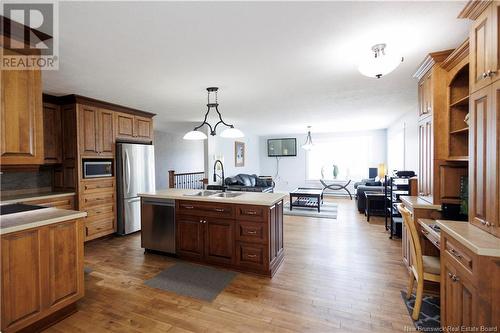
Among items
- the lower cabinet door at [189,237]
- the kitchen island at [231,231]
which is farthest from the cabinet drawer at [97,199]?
the lower cabinet door at [189,237]

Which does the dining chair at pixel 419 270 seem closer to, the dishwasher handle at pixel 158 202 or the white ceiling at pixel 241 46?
the white ceiling at pixel 241 46

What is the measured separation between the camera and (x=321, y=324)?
2.01 metres

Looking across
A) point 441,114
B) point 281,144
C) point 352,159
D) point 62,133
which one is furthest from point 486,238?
point 281,144

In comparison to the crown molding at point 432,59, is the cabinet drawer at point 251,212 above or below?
below

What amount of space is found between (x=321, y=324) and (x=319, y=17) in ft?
8.11

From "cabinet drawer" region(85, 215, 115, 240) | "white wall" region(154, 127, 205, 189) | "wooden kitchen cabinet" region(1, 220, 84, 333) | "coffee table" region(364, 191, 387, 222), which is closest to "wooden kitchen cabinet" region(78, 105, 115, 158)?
"cabinet drawer" region(85, 215, 115, 240)

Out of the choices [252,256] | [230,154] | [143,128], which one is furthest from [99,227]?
[230,154]

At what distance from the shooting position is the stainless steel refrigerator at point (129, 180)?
439cm

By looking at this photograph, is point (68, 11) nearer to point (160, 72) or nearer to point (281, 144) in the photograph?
point (160, 72)

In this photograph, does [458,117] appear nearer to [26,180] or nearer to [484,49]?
[484,49]

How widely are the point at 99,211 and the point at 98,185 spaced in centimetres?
46

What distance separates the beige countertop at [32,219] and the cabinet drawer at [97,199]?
5.67 feet

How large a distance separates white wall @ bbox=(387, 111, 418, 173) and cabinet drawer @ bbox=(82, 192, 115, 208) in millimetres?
5900

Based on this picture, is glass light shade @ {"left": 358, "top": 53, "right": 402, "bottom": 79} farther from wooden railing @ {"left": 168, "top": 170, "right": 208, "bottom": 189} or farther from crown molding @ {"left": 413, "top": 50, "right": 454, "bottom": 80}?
wooden railing @ {"left": 168, "top": 170, "right": 208, "bottom": 189}
